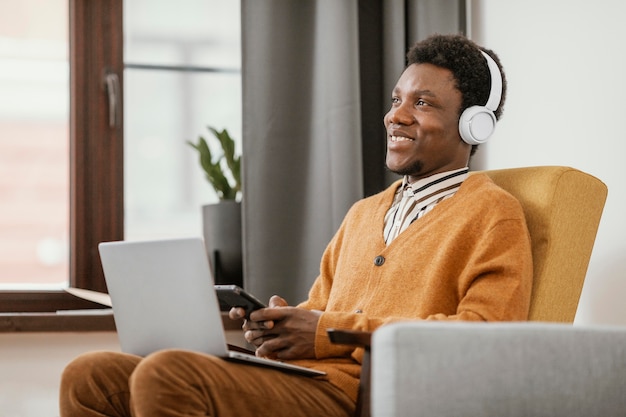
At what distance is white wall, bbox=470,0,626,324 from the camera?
76.1 inches

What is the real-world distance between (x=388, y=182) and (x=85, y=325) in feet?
3.14

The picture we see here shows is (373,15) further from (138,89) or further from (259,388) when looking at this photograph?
(259,388)

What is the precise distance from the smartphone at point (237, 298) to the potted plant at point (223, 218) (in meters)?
0.94

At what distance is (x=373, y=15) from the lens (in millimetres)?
2674

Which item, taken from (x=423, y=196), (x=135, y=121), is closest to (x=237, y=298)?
(x=423, y=196)

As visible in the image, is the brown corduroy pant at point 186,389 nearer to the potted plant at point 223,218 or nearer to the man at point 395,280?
the man at point 395,280

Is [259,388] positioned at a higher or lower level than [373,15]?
lower

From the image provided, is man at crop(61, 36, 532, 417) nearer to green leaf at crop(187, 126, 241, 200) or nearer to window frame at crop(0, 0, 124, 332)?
green leaf at crop(187, 126, 241, 200)

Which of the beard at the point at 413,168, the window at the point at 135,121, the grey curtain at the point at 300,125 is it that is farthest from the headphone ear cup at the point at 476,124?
the window at the point at 135,121

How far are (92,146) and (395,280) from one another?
1241mm

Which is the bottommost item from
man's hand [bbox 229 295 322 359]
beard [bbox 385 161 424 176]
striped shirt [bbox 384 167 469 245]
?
man's hand [bbox 229 295 322 359]

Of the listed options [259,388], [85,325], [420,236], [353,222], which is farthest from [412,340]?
[85,325]

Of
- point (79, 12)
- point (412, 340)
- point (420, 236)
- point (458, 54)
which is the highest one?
point (79, 12)

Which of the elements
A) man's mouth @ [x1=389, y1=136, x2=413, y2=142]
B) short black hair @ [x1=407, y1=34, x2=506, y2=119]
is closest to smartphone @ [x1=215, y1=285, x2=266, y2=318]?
man's mouth @ [x1=389, y1=136, x2=413, y2=142]
